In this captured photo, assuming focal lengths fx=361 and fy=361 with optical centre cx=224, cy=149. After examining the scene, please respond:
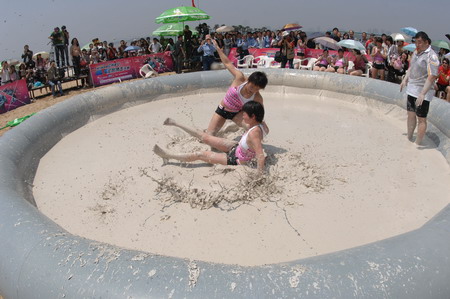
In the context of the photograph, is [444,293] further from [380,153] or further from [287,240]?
[380,153]

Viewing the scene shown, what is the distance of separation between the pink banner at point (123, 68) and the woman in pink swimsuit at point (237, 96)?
685 cm

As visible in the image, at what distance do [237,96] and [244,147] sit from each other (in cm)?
96

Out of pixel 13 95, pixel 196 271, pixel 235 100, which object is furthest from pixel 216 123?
pixel 13 95

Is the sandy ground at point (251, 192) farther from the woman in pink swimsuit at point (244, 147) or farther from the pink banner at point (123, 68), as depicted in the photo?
the pink banner at point (123, 68)

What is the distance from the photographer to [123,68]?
10.9 meters

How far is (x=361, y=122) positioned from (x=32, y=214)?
491 cm

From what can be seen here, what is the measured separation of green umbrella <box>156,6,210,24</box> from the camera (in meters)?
10.8

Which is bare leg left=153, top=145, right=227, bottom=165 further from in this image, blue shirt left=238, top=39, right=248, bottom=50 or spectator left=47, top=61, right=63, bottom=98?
blue shirt left=238, top=39, right=248, bottom=50

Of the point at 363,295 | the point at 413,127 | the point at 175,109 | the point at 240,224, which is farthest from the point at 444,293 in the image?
the point at 175,109

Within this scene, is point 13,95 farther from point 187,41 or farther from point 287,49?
point 287,49

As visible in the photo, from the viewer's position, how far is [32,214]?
2918 millimetres

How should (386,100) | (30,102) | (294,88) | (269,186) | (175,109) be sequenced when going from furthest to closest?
(30,102), (294,88), (175,109), (386,100), (269,186)

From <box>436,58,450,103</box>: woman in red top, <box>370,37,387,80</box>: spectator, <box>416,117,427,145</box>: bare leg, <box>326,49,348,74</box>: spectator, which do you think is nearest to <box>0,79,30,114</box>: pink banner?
<box>326,49,348,74</box>: spectator

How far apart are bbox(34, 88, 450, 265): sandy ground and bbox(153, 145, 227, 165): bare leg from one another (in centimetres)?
11
